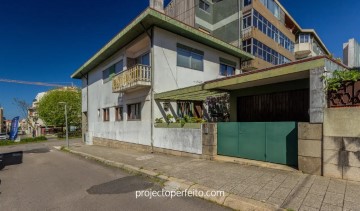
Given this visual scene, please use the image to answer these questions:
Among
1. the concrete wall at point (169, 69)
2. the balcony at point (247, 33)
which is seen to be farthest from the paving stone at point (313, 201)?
the balcony at point (247, 33)

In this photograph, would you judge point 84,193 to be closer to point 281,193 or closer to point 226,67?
point 281,193

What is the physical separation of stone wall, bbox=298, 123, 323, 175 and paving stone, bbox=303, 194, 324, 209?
1.58 m

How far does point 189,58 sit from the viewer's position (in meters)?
12.4

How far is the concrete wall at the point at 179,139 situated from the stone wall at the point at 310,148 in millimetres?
3848

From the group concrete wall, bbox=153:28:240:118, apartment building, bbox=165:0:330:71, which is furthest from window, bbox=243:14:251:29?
concrete wall, bbox=153:28:240:118

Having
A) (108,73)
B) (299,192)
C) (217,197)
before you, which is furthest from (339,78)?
(108,73)

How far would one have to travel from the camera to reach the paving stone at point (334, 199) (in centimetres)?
385

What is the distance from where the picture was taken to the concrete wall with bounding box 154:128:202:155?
869 cm

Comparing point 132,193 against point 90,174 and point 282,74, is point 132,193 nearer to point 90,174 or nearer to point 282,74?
point 90,174

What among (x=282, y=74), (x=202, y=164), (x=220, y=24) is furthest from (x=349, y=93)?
(x=220, y=24)

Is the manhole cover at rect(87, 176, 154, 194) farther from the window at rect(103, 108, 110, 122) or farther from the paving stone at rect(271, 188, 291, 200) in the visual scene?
the window at rect(103, 108, 110, 122)

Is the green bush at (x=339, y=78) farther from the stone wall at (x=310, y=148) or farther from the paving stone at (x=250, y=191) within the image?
the paving stone at (x=250, y=191)

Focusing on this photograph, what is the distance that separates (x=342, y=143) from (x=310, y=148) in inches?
29.0

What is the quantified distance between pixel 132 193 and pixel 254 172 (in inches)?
140
